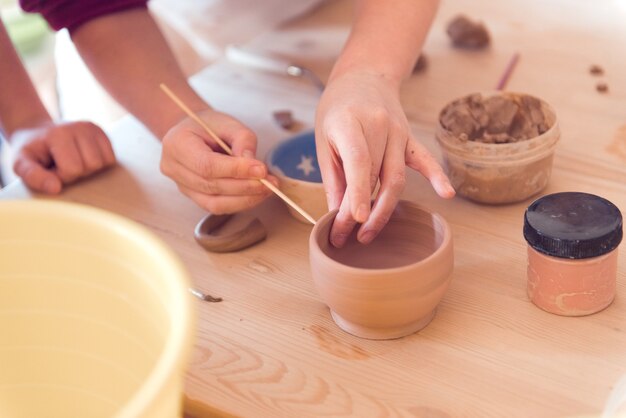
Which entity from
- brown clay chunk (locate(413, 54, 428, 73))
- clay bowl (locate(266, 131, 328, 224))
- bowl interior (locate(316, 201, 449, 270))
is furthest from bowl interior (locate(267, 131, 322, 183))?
brown clay chunk (locate(413, 54, 428, 73))

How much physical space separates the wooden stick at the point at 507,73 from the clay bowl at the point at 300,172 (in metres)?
0.39

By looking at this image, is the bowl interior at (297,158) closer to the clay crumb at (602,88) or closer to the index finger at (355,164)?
the index finger at (355,164)

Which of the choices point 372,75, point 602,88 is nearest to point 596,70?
point 602,88

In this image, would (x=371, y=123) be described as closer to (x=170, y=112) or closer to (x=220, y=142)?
(x=220, y=142)

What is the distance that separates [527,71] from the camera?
1.42 m

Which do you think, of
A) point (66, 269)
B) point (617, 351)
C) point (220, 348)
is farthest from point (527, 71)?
point (66, 269)

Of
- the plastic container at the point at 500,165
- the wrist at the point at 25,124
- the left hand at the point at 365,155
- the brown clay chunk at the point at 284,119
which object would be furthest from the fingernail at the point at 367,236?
the wrist at the point at 25,124

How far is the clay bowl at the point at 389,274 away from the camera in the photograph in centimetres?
83

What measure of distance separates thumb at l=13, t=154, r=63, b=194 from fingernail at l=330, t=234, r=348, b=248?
1.75 ft

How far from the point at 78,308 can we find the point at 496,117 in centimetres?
66

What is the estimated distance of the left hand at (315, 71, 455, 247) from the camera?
0.92m

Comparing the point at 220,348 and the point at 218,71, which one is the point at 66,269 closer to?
the point at 220,348

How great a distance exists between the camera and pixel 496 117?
1.11 meters

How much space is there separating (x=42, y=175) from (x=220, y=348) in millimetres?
507
